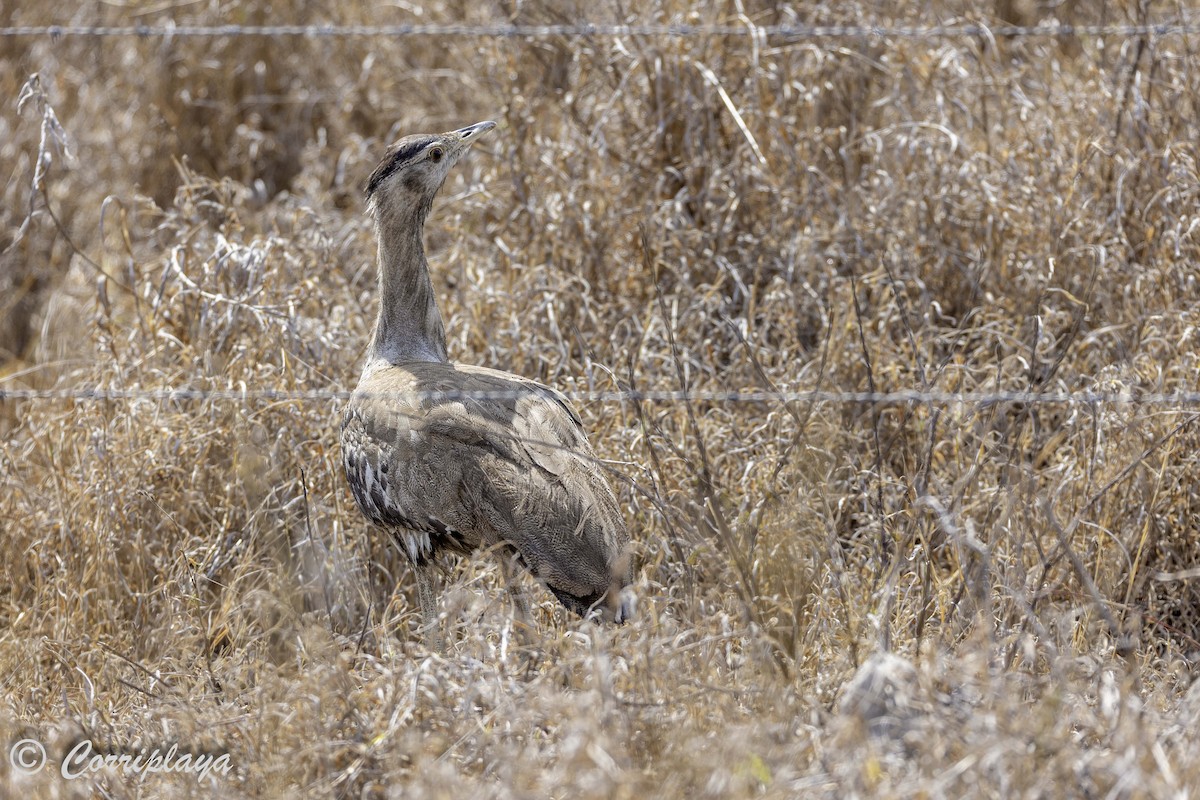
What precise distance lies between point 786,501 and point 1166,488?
3.99 feet

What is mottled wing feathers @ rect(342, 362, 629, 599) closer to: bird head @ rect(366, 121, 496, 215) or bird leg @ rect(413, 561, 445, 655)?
bird leg @ rect(413, 561, 445, 655)

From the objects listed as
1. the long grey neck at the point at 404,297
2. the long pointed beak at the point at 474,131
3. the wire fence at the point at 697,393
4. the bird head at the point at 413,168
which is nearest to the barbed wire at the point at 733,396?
the wire fence at the point at 697,393

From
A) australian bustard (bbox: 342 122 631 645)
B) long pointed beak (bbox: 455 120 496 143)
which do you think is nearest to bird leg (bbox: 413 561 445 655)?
australian bustard (bbox: 342 122 631 645)

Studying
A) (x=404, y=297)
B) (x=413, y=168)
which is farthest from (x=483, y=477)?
(x=413, y=168)

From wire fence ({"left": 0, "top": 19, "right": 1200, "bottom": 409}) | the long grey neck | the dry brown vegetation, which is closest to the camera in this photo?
the dry brown vegetation

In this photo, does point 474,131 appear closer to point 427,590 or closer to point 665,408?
point 665,408

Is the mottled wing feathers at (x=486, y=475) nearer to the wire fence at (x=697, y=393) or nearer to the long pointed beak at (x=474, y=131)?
the wire fence at (x=697, y=393)

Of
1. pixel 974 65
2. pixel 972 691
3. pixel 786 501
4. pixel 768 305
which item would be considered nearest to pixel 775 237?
pixel 768 305

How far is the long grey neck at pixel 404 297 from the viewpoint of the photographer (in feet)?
14.3

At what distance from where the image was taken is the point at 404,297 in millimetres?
4383

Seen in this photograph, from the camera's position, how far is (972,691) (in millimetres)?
2775

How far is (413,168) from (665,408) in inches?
44.9

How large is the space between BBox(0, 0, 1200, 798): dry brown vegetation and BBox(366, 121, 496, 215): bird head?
66 centimetres

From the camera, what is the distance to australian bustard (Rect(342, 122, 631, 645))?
3574 mm
